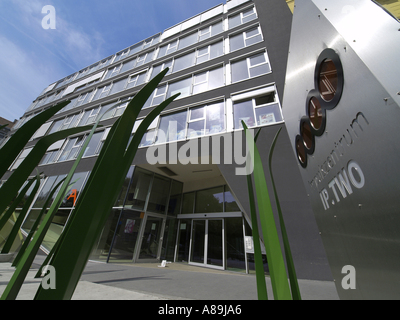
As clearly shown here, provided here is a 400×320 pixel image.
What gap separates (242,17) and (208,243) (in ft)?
40.2

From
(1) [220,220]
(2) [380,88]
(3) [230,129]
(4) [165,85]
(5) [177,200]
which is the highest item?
(4) [165,85]

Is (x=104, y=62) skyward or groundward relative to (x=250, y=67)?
skyward

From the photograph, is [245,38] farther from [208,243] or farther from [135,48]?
[135,48]

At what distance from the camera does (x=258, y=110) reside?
6.92 m

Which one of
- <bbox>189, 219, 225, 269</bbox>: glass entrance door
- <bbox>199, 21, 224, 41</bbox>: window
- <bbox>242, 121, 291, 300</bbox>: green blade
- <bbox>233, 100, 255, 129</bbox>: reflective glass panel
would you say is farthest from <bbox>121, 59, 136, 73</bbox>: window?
<bbox>242, 121, 291, 300</bbox>: green blade

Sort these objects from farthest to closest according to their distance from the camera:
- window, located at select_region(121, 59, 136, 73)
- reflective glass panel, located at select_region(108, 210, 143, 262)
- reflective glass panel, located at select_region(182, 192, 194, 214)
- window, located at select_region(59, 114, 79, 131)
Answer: window, located at select_region(121, 59, 136, 73), window, located at select_region(59, 114, 79, 131), reflective glass panel, located at select_region(182, 192, 194, 214), reflective glass panel, located at select_region(108, 210, 143, 262)

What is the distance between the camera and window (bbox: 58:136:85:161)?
10648 mm

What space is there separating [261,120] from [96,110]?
37.6 ft

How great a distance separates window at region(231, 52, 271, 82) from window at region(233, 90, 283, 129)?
1.34m

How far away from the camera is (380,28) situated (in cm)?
81

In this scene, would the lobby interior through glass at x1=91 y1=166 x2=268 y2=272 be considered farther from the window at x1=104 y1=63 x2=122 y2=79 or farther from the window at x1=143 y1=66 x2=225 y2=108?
the window at x1=104 y1=63 x2=122 y2=79

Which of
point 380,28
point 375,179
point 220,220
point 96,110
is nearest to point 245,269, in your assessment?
point 220,220

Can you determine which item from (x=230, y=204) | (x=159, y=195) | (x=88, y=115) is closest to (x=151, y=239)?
(x=159, y=195)
